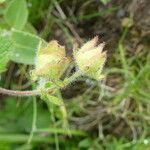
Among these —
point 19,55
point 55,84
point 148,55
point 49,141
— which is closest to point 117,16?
point 148,55

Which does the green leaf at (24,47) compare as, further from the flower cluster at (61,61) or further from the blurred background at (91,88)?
the flower cluster at (61,61)

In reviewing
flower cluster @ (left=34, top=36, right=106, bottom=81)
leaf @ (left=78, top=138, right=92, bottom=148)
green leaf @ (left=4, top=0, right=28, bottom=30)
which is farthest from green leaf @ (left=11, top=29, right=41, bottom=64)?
flower cluster @ (left=34, top=36, right=106, bottom=81)

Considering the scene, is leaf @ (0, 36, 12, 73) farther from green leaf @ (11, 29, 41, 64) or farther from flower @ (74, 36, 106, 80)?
green leaf @ (11, 29, 41, 64)

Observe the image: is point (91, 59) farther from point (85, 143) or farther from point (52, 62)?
point (85, 143)

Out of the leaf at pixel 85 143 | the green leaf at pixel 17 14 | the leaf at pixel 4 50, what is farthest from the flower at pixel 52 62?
the leaf at pixel 85 143

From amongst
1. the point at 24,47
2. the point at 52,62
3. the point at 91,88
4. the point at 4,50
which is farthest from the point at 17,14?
the point at 52,62
